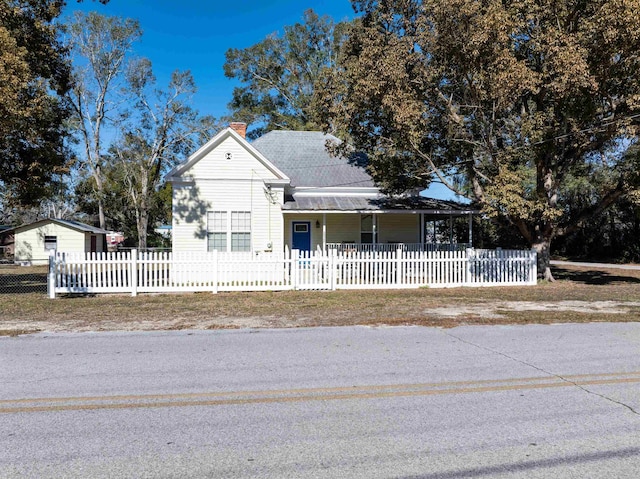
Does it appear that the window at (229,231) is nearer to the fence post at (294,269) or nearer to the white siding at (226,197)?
the white siding at (226,197)

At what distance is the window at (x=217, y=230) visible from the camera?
1773cm

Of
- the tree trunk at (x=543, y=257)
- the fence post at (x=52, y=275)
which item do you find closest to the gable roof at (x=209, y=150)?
the fence post at (x=52, y=275)

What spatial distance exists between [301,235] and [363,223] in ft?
9.08

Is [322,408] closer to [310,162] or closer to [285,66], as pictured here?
[310,162]

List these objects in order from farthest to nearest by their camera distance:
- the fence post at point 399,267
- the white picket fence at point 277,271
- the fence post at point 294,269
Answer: the fence post at point 399,267 < the fence post at point 294,269 < the white picket fence at point 277,271

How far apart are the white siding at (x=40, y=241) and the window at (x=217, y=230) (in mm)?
22473

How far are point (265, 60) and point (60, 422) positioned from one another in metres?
40.3

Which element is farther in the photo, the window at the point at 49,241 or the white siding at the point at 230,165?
the window at the point at 49,241

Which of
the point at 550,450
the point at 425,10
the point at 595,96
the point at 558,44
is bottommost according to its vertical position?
the point at 550,450

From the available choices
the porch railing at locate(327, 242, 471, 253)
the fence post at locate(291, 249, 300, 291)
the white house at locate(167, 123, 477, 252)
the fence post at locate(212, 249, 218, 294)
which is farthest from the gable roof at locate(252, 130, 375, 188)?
the fence post at locate(212, 249, 218, 294)

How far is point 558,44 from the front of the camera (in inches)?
538

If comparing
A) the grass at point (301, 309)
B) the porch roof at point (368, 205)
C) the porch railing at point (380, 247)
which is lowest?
the grass at point (301, 309)

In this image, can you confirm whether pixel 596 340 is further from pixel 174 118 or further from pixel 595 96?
pixel 174 118

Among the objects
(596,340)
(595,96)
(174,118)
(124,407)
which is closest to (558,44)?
(595,96)
